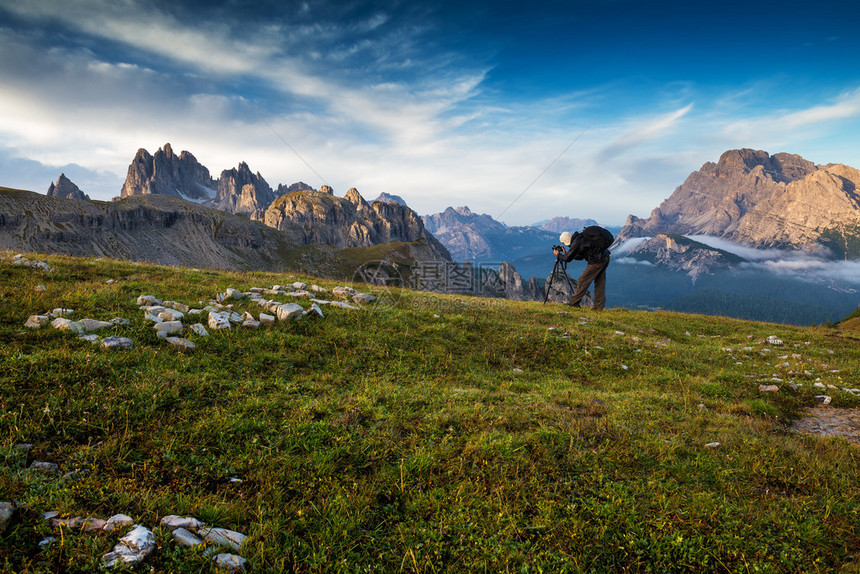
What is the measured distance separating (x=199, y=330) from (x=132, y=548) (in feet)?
20.1

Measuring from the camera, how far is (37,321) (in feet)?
24.4

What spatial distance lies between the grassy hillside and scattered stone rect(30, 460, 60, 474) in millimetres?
74

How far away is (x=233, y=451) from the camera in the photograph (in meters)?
4.96

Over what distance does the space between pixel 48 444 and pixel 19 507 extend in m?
1.42

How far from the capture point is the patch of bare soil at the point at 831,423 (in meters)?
7.14

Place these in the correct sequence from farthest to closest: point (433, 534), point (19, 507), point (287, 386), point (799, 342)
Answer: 1. point (799, 342)
2. point (287, 386)
3. point (433, 534)
4. point (19, 507)

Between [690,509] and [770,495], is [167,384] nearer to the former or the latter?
[690,509]

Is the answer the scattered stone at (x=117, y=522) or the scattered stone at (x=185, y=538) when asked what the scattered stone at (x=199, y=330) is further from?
the scattered stone at (x=185, y=538)

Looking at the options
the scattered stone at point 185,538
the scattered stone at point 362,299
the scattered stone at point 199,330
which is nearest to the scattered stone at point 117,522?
the scattered stone at point 185,538

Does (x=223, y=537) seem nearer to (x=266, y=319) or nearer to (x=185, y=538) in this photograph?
(x=185, y=538)

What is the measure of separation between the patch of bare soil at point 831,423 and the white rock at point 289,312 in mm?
11863

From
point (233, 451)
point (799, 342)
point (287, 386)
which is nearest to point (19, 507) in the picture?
point (233, 451)

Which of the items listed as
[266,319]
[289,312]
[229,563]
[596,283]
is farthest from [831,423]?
[596,283]

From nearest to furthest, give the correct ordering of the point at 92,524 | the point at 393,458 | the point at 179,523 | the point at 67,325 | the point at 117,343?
the point at 92,524
the point at 179,523
the point at 393,458
the point at 117,343
the point at 67,325
